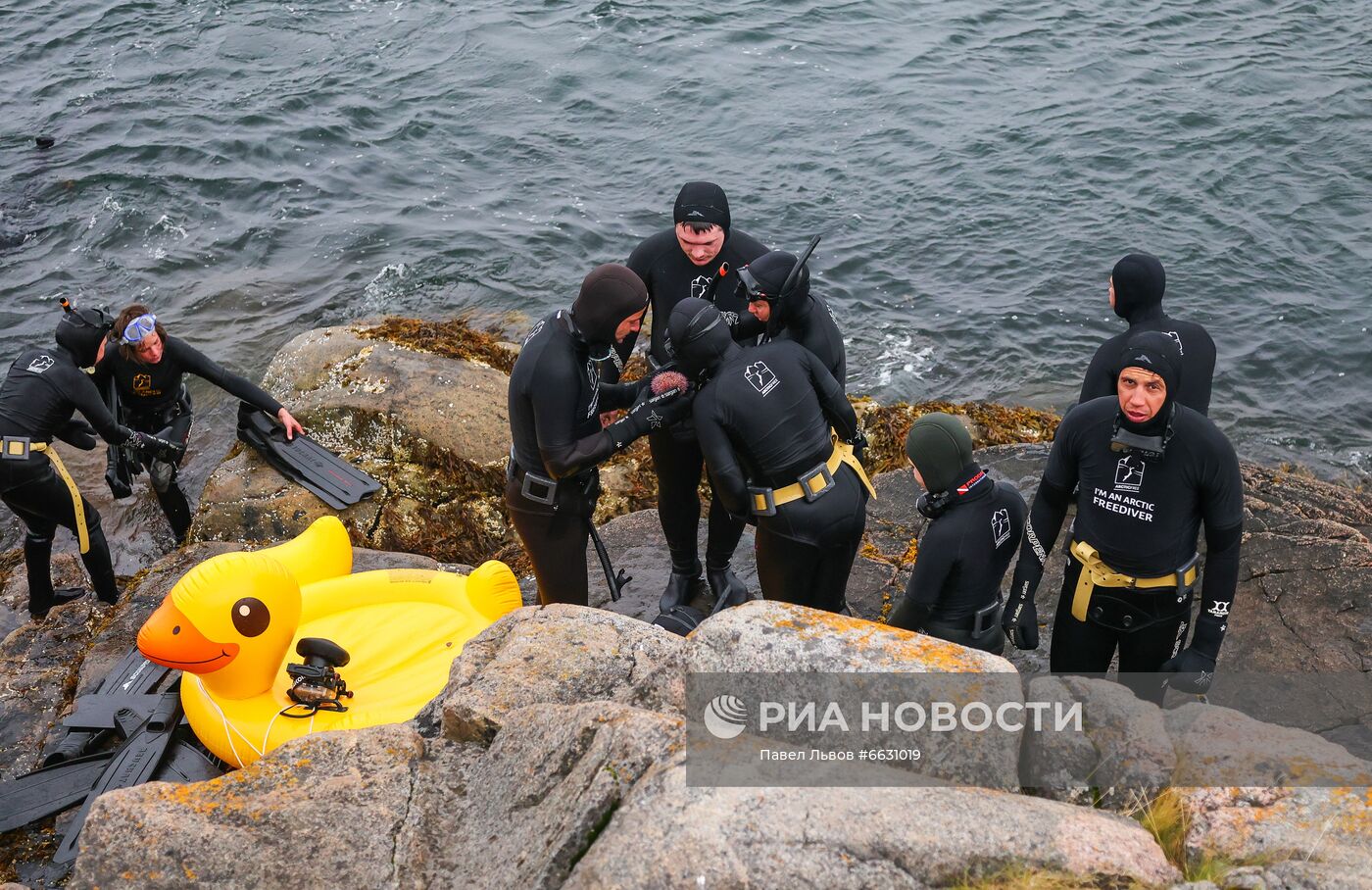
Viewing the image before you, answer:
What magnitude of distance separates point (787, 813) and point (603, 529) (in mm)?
4724

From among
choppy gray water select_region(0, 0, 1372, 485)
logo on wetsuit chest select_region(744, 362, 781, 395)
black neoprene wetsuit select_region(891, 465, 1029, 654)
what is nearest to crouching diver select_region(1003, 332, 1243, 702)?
black neoprene wetsuit select_region(891, 465, 1029, 654)

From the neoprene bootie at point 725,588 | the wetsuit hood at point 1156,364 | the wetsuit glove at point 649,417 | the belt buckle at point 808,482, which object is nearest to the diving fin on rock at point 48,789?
the wetsuit glove at point 649,417

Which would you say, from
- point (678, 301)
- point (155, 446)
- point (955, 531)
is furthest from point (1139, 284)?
point (155, 446)

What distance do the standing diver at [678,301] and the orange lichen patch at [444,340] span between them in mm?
2867

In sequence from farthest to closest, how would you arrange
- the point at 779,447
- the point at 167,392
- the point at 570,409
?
1. the point at 167,392
2. the point at 570,409
3. the point at 779,447

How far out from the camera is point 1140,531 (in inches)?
177

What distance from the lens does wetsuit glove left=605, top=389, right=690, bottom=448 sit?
5.27 metres

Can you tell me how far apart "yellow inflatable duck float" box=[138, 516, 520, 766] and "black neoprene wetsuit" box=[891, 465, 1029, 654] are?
218 cm

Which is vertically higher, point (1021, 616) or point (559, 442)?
point (559, 442)

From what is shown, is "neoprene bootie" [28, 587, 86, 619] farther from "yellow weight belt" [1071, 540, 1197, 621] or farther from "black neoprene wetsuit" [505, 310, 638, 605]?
"yellow weight belt" [1071, 540, 1197, 621]

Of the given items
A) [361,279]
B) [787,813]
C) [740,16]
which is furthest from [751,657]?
[740,16]

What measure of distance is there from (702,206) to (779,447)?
1.56 meters

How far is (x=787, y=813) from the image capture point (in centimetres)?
273

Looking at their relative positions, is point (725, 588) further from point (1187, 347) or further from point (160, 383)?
point (160, 383)
